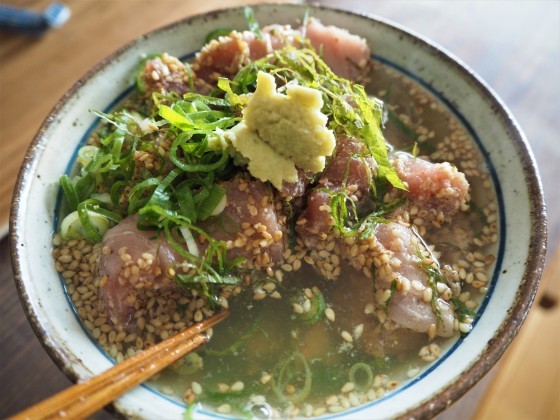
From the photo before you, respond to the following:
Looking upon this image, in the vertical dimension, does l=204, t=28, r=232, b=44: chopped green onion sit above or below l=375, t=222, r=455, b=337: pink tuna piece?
above

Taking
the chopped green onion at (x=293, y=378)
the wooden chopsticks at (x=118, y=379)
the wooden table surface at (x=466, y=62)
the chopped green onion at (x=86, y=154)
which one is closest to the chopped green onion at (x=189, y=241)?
the wooden chopsticks at (x=118, y=379)

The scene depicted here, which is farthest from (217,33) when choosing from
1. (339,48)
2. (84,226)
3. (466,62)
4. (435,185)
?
(466,62)

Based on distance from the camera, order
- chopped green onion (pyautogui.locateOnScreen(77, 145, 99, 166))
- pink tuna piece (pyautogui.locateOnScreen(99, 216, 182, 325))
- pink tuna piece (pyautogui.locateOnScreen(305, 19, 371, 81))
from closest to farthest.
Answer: pink tuna piece (pyautogui.locateOnScreen(99, 216, 182, 325)) < chopped green onion (pyautogui.locateOnScreen(77, 145, 99, 166)) < pink tuna piece (pyautogui.locateOnScreen(305, 19, 371, 81))

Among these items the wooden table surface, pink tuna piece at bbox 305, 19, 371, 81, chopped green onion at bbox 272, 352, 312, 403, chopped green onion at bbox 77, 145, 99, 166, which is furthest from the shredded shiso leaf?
the wooden table surface

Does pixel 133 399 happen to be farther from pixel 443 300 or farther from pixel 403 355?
pixel 443 300

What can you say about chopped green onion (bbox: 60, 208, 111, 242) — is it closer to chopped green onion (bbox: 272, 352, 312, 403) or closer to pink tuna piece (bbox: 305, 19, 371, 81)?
chopped green onion (bbox: 272, 352, 312, 403)

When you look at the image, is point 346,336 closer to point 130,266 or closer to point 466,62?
point 130,266

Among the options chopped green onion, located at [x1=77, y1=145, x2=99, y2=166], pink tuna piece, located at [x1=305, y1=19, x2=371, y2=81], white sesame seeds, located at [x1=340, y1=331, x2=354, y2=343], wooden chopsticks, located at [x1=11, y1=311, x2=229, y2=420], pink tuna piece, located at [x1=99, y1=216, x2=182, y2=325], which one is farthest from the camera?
pink tuna piece, located at [x1=305, y1=19, x2=371, y2=81]
